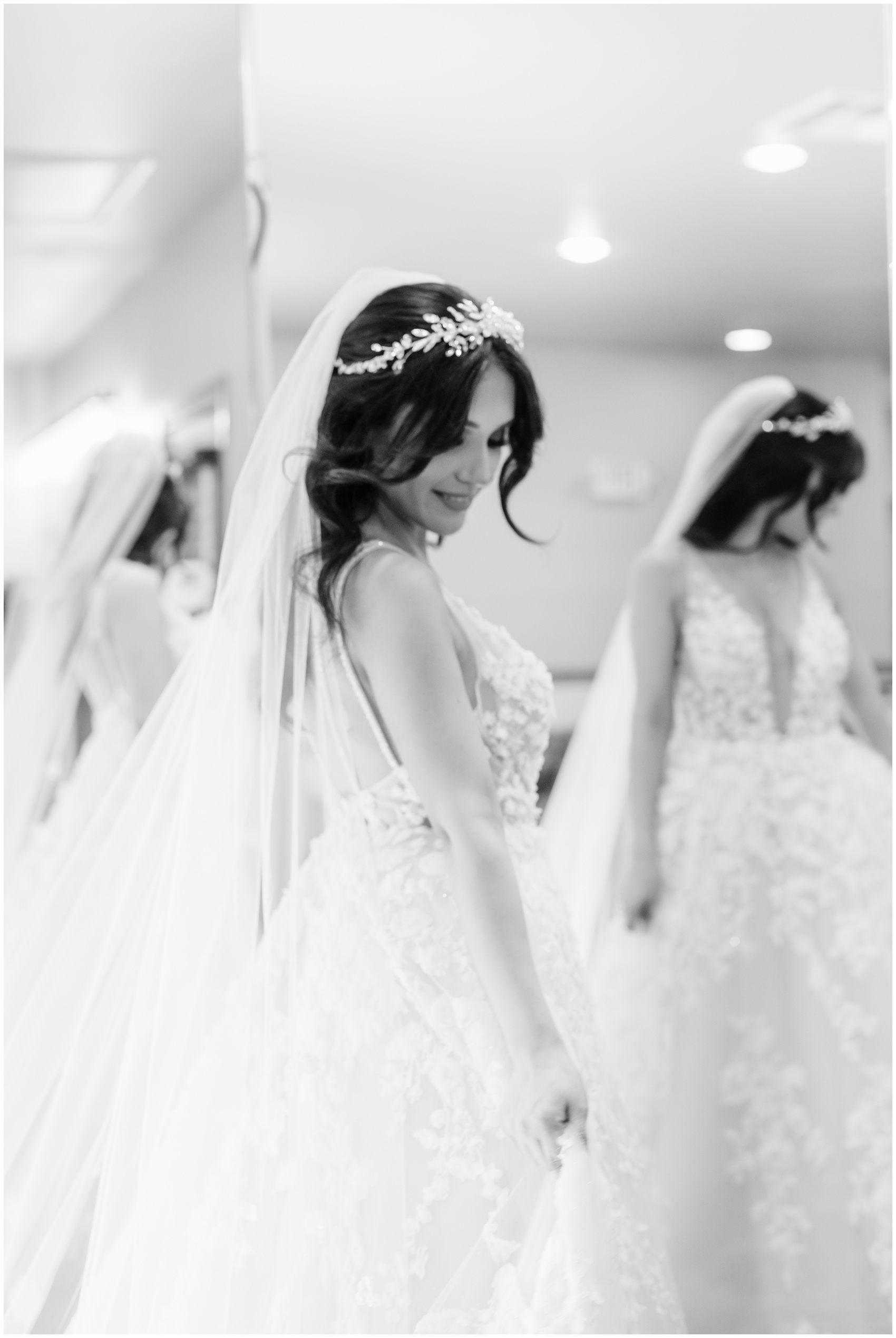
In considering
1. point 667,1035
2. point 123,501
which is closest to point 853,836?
point 667,1035

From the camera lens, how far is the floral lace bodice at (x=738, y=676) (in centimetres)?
220

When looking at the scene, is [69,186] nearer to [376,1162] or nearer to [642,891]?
[642,891]

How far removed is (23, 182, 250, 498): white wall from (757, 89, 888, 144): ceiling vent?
0.99 m

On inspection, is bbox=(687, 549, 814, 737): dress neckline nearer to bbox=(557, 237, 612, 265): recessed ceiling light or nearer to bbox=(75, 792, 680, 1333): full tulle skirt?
bbox=(557, 237, 612, 265): recessed ceiling light

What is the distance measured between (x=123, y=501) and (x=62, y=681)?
1.00 ft

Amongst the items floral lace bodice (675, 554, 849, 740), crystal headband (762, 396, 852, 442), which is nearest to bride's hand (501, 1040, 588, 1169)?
floral lace bodice (675, 554, 849, 740)

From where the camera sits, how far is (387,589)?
1.26m

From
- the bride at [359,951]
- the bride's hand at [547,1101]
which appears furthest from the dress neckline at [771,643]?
the bride's hand at [547,1101]

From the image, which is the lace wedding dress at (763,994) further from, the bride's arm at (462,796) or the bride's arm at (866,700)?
the bride's arm at (462,796)

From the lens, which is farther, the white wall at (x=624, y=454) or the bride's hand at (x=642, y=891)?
the white wall at (x=624, y=454)

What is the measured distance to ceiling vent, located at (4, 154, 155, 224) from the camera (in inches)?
80.0

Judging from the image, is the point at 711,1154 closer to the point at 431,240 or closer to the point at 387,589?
the point at 387,589

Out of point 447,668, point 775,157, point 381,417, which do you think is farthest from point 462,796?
point 775,157

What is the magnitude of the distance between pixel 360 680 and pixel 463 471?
233mm
